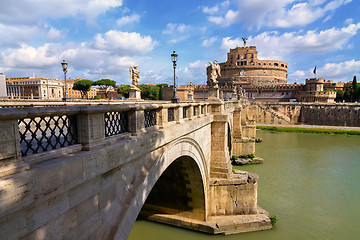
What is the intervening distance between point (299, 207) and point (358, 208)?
3559mm

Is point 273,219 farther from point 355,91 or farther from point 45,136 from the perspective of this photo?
point 355,91

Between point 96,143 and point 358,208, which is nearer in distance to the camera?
point 96,143

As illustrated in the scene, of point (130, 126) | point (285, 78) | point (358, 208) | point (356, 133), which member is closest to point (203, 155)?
point (130, 126)

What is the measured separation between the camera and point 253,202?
39.8 ft

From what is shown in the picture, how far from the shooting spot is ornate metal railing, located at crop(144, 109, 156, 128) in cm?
543

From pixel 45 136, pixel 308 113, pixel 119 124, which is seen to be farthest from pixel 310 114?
pixel 45 136

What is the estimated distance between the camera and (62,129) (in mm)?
3139

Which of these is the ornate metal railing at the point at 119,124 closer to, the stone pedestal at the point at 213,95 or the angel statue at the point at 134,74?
the stone pedestal at the point at 213,95

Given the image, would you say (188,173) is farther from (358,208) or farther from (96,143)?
(358,208)

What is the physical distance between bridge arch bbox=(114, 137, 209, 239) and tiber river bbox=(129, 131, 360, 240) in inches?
116

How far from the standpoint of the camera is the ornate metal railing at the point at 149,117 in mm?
5434

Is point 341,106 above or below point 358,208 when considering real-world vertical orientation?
above

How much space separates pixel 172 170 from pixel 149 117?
6.08 metres

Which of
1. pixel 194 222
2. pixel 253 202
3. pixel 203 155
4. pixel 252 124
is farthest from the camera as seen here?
pixel 252 124
